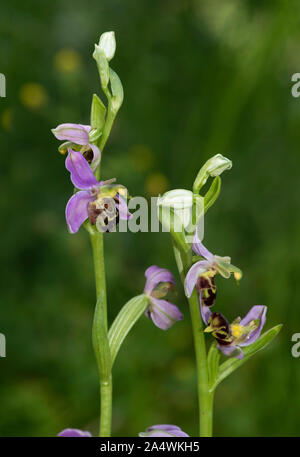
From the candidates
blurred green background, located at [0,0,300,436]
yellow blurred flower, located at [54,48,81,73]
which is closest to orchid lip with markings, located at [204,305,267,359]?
blurred green background, located at [0,0,300,436]

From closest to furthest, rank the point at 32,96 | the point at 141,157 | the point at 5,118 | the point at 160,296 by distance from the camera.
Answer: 1. the point at 160,296
2. the point at 5,118
3. the point at 32,96
4. the point at 141,157

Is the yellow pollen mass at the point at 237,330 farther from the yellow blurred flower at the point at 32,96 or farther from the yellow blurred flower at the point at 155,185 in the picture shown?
the yellow blurred flower at the point at 32,96

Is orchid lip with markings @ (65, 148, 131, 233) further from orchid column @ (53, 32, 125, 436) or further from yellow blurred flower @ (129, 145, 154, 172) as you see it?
yellow blurred flower @ (129, 145, 154, 172)

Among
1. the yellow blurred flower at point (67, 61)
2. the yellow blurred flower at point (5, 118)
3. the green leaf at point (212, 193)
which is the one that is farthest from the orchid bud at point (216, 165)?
the yellow blurred flower at point (67, 61)

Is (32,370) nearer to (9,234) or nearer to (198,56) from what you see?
(9,234)

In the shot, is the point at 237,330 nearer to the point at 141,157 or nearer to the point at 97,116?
the point at 97,116

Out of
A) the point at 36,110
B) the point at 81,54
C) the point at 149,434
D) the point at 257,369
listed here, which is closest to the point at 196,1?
the point at 81,54

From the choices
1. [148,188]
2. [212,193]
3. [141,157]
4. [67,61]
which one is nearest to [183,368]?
[148,188]
